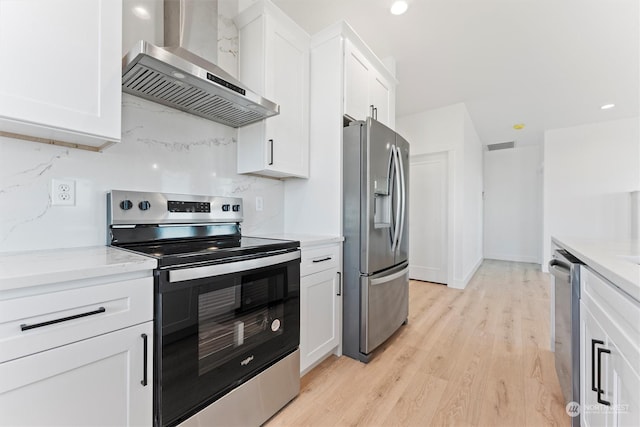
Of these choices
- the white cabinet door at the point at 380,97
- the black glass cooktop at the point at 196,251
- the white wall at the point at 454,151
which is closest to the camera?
the black glass cooktop at the point at 196,251

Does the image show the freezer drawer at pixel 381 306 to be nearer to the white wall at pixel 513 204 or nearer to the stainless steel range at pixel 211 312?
the stainless steel range at pixel 211 312

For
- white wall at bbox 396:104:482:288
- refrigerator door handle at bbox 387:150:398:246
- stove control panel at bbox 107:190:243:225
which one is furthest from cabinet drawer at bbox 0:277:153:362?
white wall at bbox 396:104:482:288

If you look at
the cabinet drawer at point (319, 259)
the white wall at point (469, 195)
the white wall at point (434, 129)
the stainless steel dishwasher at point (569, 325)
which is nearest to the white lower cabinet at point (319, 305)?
the cabinet drawer at point (319, 259)

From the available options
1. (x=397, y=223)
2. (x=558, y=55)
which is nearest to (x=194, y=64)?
(x=397, y=223)

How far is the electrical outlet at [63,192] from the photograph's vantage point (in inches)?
48.6

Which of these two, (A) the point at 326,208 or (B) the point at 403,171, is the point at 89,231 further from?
(B) the point at 403,171

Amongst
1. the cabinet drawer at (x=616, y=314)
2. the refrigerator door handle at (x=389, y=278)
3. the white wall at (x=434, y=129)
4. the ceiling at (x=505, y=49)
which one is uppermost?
the ceiling at (x=505, y=49)

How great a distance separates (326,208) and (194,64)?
1.27m

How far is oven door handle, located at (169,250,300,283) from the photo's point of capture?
1.04 meters

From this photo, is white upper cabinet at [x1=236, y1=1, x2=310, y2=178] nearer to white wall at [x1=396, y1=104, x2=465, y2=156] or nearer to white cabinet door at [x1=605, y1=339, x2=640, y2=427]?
white cabinet door at [x1=605, y1=339, x2=640, y2=427]

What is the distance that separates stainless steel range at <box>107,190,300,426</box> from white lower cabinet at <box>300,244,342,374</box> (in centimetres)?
14

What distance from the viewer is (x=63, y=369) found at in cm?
81

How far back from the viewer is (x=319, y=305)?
1865 mm

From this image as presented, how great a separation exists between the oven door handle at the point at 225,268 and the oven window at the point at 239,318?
6cm
